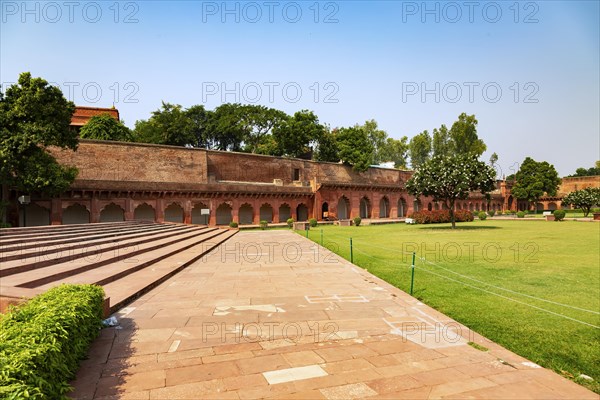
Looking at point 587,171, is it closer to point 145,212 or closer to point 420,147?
point 420,147

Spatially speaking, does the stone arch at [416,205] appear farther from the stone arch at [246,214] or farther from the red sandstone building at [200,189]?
the stone arch at [246,214]

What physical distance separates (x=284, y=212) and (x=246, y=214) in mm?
4902

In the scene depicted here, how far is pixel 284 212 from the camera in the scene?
40.0 meters

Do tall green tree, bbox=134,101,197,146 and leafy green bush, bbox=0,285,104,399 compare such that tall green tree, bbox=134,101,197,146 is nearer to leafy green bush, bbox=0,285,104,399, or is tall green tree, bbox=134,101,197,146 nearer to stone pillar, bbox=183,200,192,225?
stone pillar, bbox=183,200,192,225

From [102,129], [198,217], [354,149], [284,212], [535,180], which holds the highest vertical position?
[102,129]

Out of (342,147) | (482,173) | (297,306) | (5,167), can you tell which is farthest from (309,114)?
(297,306)

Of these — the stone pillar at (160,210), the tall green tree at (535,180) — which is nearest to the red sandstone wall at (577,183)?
the tall green tree at (535,180)

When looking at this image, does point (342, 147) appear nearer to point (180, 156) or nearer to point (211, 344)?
point (180, 156)

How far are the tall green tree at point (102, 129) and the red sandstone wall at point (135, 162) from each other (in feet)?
30.8

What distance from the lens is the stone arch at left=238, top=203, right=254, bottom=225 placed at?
36.3 meters

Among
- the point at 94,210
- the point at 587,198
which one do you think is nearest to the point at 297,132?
the point at 94,210

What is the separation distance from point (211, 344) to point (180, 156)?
32777mm

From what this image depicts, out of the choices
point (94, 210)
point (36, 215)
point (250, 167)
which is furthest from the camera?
point (250, 167)

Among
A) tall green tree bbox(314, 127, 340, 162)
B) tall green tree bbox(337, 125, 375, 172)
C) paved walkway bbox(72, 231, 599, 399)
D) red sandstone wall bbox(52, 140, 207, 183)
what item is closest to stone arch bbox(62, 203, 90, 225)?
red sandstone wall bbox(52, 140, 207, 183)
